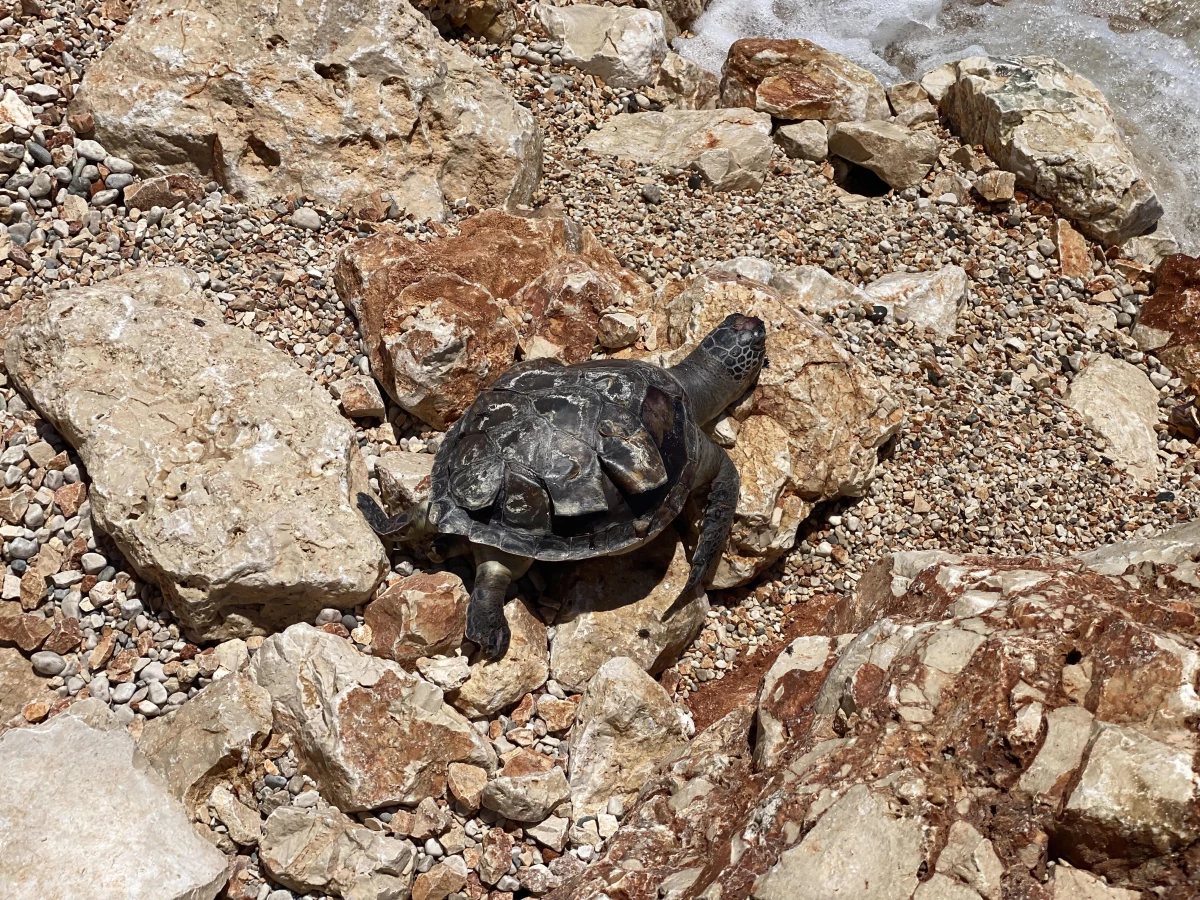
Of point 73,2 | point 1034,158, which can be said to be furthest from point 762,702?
point 73,2

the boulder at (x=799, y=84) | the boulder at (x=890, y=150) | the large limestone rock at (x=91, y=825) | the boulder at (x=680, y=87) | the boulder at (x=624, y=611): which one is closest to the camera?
the large limestone rock at (x=91, y=825)

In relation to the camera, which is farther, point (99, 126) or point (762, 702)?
point (99, 126)

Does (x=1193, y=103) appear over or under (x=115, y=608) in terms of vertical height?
over

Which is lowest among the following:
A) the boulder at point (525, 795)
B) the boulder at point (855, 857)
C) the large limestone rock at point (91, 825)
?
the boulder at point (525, 795)

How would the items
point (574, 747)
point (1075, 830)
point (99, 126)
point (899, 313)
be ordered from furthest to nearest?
1. point (899, 313)
2. point (99, 126)
3. point (574, 747)
4. point (1075, 830)

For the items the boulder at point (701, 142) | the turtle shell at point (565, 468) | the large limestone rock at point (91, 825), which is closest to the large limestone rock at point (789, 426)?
the turtle shell at point (565, 468)

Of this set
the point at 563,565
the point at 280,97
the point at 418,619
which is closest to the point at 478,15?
the point at 280,97

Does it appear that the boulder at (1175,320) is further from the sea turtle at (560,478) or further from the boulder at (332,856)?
the boulder at (332,856)

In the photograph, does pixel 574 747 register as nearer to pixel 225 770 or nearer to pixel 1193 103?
pixel 225 770
